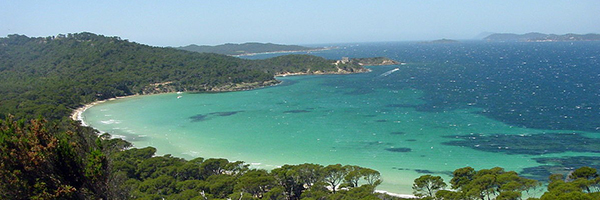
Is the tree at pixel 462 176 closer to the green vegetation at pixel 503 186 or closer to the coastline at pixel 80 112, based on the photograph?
the green vegetation at pixel 503 186

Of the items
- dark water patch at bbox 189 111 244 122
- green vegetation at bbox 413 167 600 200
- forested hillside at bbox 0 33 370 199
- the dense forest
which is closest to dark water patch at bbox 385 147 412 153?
the dense forest

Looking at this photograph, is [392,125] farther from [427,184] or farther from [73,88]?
[73,88]

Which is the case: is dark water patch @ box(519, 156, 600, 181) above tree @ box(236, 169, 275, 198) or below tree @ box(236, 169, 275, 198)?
below

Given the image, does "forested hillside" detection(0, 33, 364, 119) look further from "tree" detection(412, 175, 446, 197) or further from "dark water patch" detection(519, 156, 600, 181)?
"dark water patch" detection(519, 156, 600, 181)

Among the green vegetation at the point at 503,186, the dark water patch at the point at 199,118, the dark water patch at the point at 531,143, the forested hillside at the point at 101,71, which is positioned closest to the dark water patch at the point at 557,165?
the dark water patch at the point at 531,143

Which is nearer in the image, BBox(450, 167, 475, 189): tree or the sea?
BBox(450, 167, 475, 189): tree

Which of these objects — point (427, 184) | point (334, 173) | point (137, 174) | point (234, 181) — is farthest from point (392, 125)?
point (137, 174)

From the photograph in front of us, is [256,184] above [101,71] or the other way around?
the other way around
